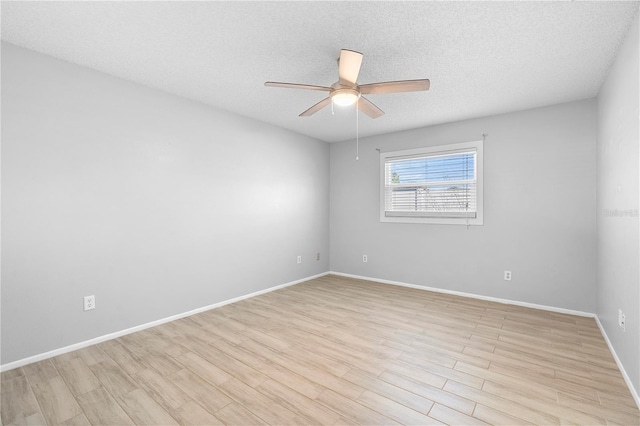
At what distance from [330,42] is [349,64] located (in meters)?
0.33

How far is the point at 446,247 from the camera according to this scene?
13.5 feet

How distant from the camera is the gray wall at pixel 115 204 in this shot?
2215 mm

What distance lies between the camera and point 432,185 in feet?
14.1

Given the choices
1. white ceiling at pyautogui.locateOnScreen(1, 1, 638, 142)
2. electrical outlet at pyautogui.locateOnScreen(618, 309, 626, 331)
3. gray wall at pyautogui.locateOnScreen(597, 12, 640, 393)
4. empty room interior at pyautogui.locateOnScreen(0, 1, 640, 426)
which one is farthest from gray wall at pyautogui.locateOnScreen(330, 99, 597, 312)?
electrical outlet at pyautogui.locateOnScreen(618, 309, 626, 331)

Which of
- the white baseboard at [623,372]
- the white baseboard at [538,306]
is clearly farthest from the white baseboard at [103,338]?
the white baseboard at [623,372]

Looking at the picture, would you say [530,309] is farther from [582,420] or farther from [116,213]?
[116,213]

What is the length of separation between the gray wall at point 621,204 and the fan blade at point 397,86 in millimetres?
1278

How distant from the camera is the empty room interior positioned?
5.99 feet

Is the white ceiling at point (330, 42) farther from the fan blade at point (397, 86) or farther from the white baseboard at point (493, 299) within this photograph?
the white baseboard at point (493, 299)

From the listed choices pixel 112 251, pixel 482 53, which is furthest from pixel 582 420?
pixel 112 251

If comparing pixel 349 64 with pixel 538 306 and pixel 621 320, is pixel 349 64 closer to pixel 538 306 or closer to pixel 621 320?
pixel 621 320

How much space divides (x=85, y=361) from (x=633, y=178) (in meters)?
4.12

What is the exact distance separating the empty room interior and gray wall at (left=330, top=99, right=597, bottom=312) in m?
0.02

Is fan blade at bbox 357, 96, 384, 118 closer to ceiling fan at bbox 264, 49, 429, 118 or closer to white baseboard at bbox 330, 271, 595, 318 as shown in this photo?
ceiling fan at bbox 264, 49, 429, 118
